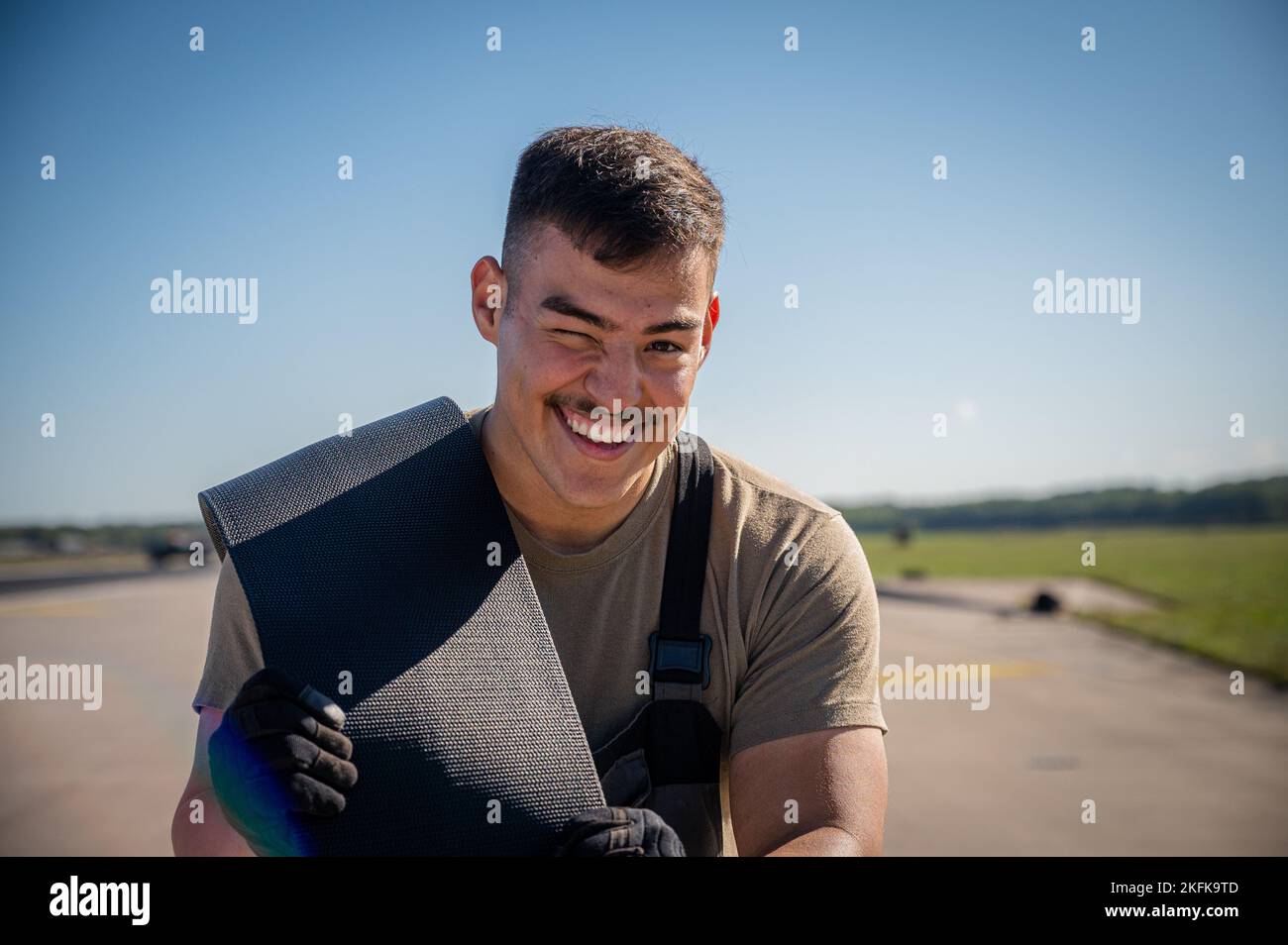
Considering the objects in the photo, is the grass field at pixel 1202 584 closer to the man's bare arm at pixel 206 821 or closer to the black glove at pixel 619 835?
the black glove at pixel 619 835

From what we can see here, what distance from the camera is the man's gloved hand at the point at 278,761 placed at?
1.93 m

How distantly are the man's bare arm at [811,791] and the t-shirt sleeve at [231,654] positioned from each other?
115cm

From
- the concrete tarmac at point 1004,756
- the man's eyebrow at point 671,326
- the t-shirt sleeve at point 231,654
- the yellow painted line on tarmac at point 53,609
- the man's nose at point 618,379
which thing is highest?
the man's eyebrow at point 671,326

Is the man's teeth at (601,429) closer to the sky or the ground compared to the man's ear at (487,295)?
closer to the ground

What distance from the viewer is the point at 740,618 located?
2.38m

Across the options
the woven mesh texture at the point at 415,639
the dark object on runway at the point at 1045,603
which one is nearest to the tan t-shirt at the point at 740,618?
the woven mesh texture at the point at 415,639

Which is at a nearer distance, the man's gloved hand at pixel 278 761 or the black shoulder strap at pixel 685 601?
the man's gloved hand at pixel 278 761

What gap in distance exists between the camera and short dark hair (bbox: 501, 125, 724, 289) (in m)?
2.28

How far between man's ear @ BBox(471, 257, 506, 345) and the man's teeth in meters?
0.37

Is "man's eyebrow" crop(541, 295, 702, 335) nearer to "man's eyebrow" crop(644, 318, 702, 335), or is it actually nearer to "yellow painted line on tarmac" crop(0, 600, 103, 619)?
"man's eyebrow" crop(644, 318, 702, 335)

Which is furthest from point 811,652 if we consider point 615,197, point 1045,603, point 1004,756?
point 1045,603
